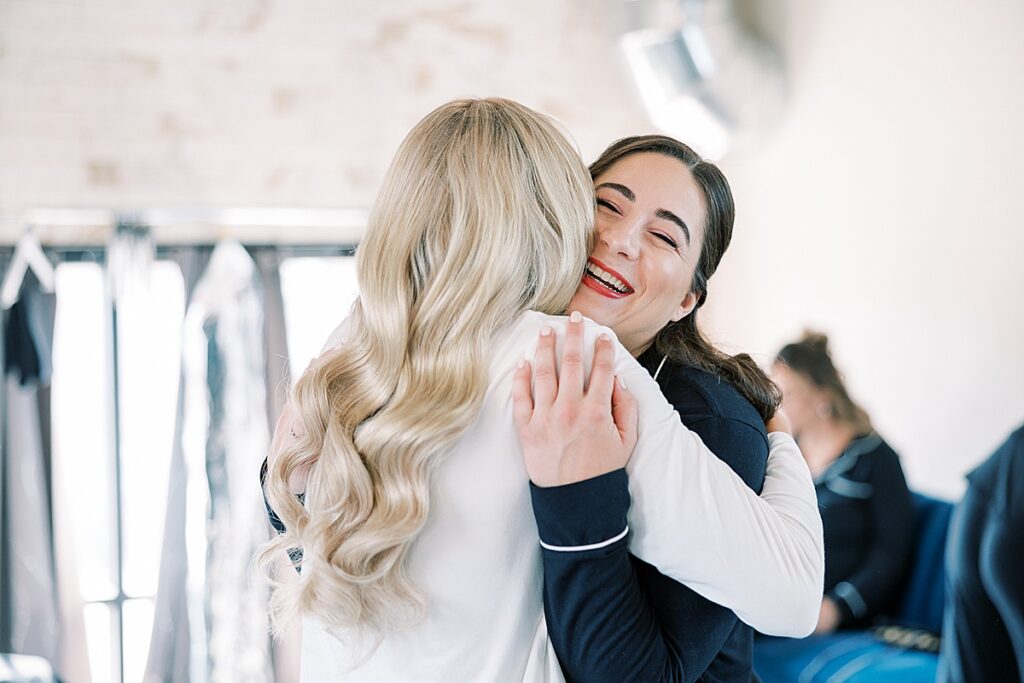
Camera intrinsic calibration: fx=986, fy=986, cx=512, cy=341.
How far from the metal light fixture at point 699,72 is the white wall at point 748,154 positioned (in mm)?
220

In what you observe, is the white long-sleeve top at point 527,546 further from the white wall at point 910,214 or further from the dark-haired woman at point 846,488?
the white wall at point 910,214

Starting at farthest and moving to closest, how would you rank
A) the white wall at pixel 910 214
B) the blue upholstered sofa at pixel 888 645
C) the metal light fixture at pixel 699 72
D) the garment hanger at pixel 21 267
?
the metal light fixture at pixel 699 72, the garment hanger at pixel 21 267, the white wall at pixel 910 214, the blue upholstered sofa at pixel 888 645

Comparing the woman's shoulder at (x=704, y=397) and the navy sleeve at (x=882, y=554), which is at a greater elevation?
the woman's shoulder at (x=704, y=397)

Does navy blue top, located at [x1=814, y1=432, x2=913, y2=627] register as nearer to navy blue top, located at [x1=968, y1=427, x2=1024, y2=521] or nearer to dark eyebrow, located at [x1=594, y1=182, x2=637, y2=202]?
→ navy blue top, located at [x1=968, y1=427, x2=1024, y2=521]

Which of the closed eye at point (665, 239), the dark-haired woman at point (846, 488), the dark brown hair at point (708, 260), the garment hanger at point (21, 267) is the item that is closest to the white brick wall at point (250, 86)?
the garment hanger at point (21, 267)

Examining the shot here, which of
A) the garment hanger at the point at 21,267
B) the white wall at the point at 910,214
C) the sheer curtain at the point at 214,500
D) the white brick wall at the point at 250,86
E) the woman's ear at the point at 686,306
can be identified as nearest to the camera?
the woman's ear at the point at 686,306

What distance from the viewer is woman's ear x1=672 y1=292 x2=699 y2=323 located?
148cm

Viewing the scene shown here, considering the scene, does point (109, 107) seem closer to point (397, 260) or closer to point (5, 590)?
point (5, 590)

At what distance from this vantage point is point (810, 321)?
3.91m

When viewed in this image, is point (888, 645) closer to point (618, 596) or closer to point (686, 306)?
point (686, 306)

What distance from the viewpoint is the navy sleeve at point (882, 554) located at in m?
3.01

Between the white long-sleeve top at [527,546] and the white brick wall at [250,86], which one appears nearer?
the white long-sleeve top at [527,546]

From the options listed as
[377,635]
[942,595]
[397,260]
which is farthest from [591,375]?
[942,595]

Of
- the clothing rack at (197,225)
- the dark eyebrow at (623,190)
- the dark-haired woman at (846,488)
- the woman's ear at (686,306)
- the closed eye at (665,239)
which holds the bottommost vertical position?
the dark-haired woman at (846,488)
